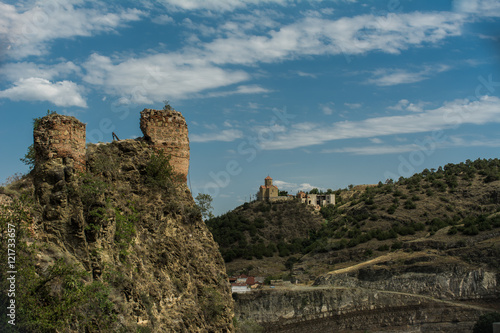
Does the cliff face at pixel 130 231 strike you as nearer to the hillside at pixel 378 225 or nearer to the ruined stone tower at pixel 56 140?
the ruined stone tower at pixel 56 140

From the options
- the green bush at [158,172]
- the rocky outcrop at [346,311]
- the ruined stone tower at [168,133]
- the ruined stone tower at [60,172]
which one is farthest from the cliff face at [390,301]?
the ruined stone tower at [60,172]

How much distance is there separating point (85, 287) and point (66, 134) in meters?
3.47

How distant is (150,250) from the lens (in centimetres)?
1267

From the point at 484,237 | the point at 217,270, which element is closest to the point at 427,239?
the point at 484,237

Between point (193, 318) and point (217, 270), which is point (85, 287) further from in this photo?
point (217, 270)

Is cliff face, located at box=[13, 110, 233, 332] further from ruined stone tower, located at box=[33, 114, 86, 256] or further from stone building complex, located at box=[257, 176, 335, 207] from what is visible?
stone building complex, located at box=[257, 176, 335, 207]

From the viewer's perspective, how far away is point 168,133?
575 inches

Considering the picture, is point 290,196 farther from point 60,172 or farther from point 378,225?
point 60,172

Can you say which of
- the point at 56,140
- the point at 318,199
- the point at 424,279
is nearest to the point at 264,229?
the point at 318,199

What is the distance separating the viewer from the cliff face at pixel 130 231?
9.78 meters

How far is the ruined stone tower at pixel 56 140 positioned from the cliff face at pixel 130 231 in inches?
0.8

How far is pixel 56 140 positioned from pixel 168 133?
14.4 ft

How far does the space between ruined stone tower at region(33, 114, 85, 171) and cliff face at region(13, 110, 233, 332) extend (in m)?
0.02

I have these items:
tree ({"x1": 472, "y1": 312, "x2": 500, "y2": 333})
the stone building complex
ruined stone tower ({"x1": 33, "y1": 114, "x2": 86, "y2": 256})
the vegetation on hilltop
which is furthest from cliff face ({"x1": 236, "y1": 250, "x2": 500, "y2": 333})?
the stone building complex
